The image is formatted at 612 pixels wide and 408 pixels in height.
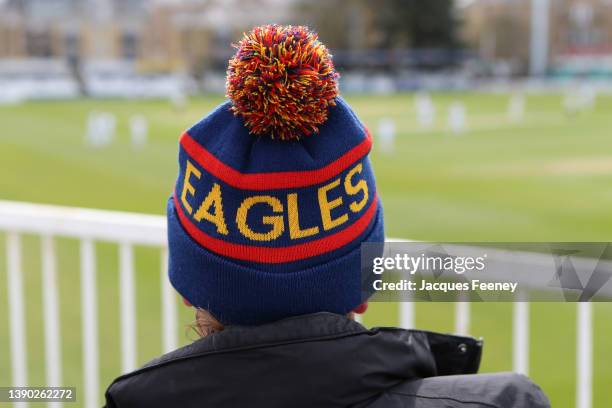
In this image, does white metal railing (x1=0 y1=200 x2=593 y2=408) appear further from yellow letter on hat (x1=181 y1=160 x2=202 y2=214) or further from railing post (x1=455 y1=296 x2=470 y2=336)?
yellow letter on hat (x1=181 y1=160 x2=202 y2=214)

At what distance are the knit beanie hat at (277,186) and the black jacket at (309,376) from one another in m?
0.07

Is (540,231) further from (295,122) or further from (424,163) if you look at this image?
(295,122)

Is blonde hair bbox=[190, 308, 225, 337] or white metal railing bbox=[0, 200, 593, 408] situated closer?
blonde hair bbox=[190, 308, 225, 337]

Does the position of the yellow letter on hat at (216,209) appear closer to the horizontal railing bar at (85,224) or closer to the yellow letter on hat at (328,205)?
the yellow letter on hat at (328,205)

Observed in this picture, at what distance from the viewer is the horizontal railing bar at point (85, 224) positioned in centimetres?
238

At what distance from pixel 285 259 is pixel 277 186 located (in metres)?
0.12

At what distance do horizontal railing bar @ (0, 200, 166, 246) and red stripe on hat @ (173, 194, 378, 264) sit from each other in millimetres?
1044

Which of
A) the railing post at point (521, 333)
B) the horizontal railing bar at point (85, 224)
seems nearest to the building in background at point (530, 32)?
the horizontal railing bar at point (85, 224)

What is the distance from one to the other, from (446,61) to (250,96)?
2454 inches

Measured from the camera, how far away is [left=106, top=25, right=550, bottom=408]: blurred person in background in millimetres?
1225

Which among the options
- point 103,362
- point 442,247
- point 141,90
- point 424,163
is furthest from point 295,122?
point 141,90

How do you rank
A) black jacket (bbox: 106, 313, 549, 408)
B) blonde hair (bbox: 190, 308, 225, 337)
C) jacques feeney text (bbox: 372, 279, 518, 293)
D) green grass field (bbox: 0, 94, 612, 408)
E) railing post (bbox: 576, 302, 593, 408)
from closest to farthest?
black jacket (bbox: 106, 313, 549, 408) → blonde hair (bbox: 190, 308, 225, 337) → jacques feeney text (bbox: 372, 279, 518, 293) → railing post (bbox: 576, 302, 593, 408) → green grass field (bbox: 0, 94, 612, 408)

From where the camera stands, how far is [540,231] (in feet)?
28.8

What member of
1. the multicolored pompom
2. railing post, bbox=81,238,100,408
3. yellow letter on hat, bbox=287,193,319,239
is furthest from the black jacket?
railing post, bbox=81,238,100,408
